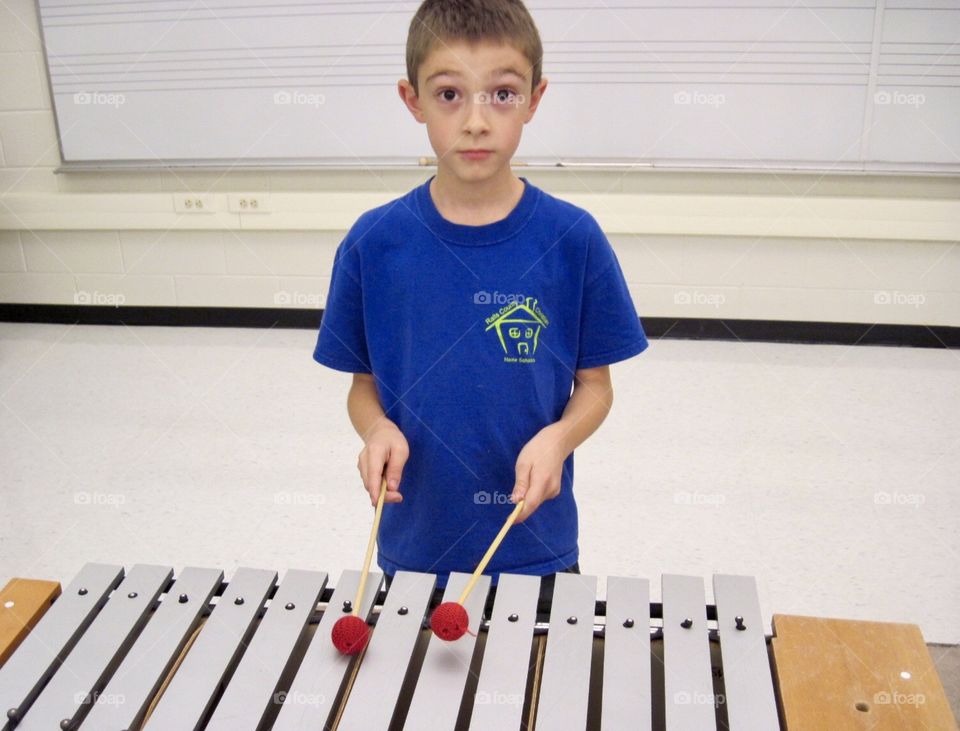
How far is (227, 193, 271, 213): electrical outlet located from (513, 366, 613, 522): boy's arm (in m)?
2.98

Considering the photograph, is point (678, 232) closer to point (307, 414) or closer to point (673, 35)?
point (673, 35)

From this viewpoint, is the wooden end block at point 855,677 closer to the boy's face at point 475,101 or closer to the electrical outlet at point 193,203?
the boy's face at point 475,101

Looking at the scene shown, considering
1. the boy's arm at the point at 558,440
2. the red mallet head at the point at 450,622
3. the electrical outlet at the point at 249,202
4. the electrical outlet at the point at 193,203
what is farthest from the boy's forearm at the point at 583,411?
the electrical outlet at the point at 193,203

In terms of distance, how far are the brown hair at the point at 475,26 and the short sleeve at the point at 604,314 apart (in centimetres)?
28

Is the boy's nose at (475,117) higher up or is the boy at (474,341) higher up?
the boy's nose at (475,117)

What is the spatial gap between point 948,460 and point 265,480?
7.48 ft

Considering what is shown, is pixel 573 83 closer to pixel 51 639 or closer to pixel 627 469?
pixel 627 469

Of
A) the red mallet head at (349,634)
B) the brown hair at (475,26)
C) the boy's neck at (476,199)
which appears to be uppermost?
the brown hair at (475,26)


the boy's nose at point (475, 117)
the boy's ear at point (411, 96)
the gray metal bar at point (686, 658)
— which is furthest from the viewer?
the boy's ear at point (411, 96)

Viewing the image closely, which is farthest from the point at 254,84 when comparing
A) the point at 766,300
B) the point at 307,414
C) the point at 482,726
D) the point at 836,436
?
the point at 482,726

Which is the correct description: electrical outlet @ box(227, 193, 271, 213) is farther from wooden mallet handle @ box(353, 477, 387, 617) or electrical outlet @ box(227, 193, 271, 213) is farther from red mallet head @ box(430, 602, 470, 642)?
red mallet head @ box(430, 602, 470, 642)

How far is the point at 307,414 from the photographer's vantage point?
3.27 meters

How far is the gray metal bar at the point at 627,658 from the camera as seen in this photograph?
95 centimetres

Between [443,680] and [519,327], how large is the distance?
492mm
